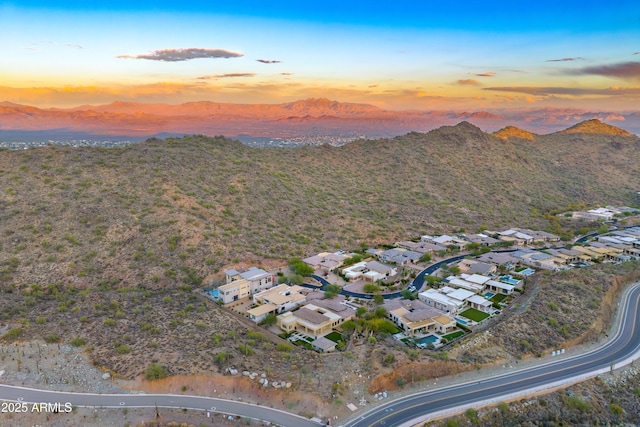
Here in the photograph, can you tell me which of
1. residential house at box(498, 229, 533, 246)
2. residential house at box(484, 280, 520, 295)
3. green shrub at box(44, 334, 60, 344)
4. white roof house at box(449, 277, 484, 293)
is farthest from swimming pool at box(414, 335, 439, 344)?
residential house at box(498, 229, 533, 246)

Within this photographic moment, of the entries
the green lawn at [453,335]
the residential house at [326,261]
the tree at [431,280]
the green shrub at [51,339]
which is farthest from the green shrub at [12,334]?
the tree at [431,280]

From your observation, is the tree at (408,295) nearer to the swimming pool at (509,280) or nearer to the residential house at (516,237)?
→ the swimming pool at (509,280)

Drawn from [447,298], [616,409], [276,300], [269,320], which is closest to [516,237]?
[447,298]

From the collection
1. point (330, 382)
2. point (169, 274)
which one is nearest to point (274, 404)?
point (330, 382)

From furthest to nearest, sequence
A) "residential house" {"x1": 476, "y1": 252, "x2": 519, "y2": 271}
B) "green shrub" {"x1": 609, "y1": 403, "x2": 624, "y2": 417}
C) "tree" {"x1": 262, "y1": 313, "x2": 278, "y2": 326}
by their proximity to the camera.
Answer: "residential house" {"x1": 476, "y1": 252, "x2": 519, "y2": 271}, "tree" {"x1": 262, "y1": 313, "x2": 278, "y2": 326}, "green shrub" {"x1": 609, "y1": 403, "x2": 624, "y2": 417}

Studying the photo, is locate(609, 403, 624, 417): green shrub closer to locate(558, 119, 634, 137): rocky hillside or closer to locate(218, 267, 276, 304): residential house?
locate(218, 267, 276, 304): residential house

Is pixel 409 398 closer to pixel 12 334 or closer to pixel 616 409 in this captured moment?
pixel 616 409

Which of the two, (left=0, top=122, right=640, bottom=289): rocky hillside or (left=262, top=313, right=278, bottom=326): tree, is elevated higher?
(left=0, top=122, right=640, bottom=289): rocky hillside

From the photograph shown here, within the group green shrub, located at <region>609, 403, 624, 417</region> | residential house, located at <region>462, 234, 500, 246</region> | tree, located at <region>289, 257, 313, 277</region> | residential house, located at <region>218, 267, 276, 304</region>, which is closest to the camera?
green shrub, located at <region>609, 403, 624, 417</region>
